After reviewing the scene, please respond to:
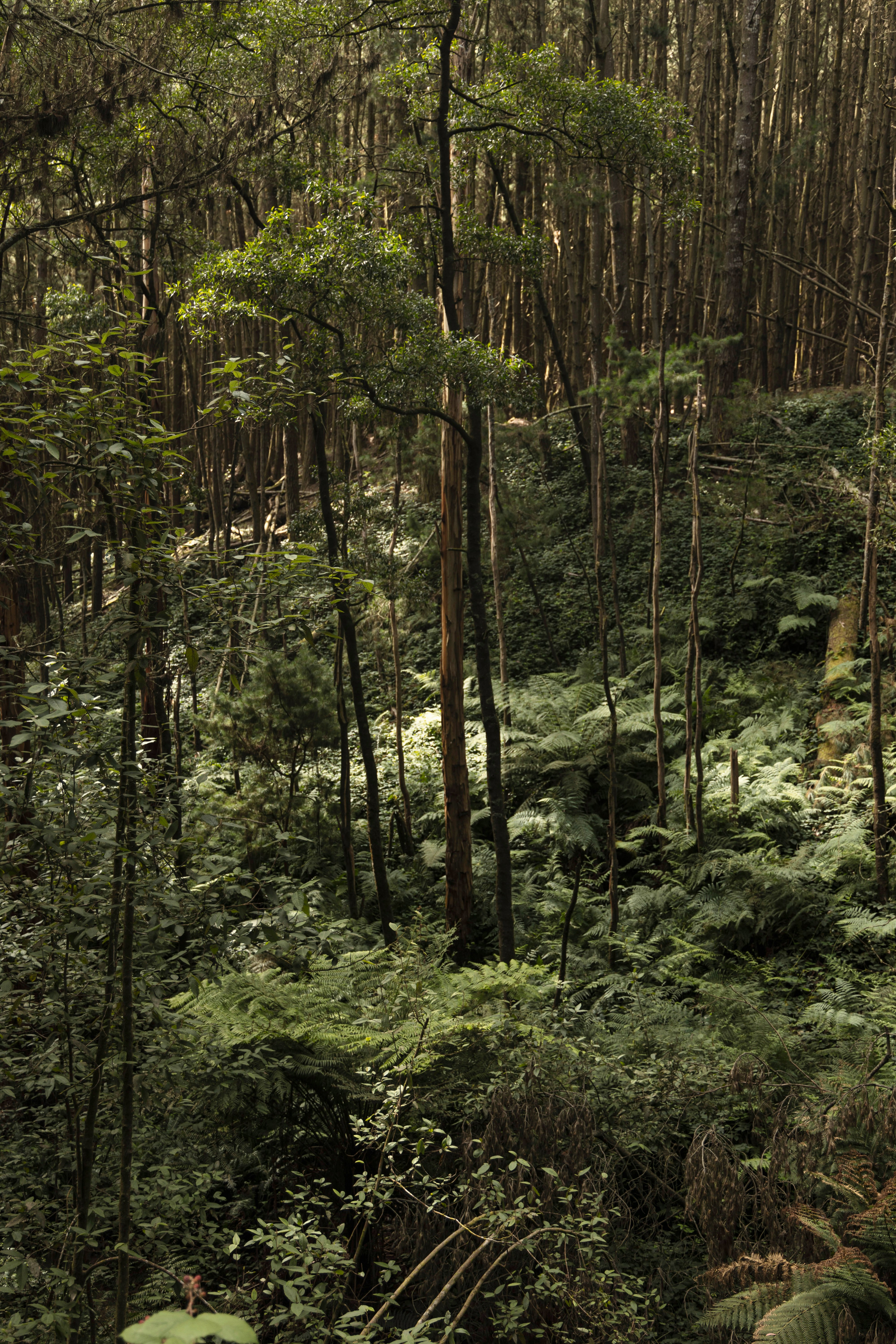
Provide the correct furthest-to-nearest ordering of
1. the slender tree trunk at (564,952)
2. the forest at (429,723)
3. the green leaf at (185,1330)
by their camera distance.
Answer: the slender tree trunk at (564,952)
the forest at (429,723)
the green leaf at (185,1330)

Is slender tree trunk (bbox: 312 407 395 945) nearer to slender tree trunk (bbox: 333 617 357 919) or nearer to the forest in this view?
the forest

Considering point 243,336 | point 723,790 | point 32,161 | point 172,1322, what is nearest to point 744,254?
point 243,336

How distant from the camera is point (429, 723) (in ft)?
40.6

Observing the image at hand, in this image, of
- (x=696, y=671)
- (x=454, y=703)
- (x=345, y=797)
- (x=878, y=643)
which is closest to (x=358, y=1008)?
(x=454, y=703)

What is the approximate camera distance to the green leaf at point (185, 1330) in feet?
3.44

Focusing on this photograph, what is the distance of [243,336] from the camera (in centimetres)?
1689

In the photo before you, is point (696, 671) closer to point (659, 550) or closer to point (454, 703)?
point (659, 550)

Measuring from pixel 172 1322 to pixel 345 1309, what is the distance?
2.95m

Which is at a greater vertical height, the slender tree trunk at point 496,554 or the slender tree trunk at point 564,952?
the slender tree trunk at point 496,554

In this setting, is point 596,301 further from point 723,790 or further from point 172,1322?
point 172,1322

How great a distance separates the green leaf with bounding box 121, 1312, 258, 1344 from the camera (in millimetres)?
1049

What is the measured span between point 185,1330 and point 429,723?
11.3 metres

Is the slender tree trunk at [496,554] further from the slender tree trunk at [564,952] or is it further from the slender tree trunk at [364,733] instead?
the slender tree trunk at [564,952]

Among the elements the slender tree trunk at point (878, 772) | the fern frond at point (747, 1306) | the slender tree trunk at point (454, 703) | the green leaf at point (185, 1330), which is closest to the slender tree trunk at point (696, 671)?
the slender tree trunk at point (878, 772)
